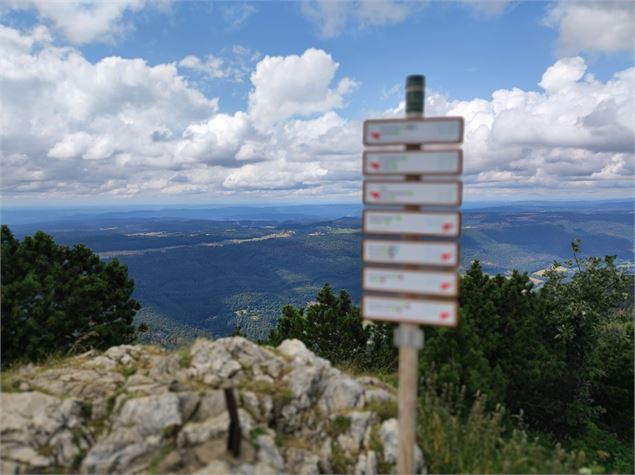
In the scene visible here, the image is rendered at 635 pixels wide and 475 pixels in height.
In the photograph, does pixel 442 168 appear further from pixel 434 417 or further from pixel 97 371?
pixel 97 371

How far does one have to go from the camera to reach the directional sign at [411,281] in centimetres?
562

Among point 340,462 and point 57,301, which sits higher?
point 57,301

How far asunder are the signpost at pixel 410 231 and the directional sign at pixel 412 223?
1 centimetres

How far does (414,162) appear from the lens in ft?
19.1

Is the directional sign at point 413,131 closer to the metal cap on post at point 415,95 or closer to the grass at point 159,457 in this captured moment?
the metal cap on post at point 415,95

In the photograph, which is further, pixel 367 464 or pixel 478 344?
pixel 478 344

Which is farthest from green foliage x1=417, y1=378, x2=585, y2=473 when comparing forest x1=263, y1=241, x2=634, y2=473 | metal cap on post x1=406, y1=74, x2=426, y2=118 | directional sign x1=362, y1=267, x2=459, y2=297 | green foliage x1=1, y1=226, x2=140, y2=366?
green foliage x1=1, y1=226, x2=140, y2=366

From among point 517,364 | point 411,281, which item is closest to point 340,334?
point 517,364

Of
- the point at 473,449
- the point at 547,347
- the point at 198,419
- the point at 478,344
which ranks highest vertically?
the point at 478,344

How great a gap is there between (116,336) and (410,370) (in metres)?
10.6

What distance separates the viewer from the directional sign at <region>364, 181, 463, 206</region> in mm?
5645

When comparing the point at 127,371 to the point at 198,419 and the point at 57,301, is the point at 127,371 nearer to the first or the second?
the point at 198,419

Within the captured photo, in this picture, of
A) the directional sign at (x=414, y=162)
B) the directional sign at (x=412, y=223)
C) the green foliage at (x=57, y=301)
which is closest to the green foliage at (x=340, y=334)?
the green foliage at (x=57, y=301)

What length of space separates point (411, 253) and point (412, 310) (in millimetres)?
884
